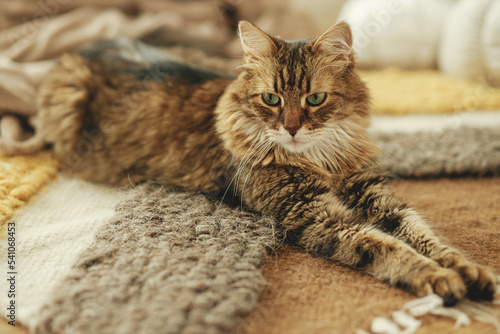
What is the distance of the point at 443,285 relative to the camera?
2.91 feet

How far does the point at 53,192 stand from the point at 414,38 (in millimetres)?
2555

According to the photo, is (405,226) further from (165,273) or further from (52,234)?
(52,234)

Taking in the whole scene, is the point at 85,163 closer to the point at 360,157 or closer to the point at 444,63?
the point at 360,157

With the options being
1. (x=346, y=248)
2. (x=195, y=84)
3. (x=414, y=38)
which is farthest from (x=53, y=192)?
(x=414, y=38)

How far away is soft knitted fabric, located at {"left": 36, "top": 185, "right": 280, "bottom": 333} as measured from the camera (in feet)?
2.67

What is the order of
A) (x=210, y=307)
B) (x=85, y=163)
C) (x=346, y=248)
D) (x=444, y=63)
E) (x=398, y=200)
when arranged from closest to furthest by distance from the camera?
(x=210, y=307), (x=346, y=248), (x=398, y=200), (x=85, y=163), (x=444, y=63)

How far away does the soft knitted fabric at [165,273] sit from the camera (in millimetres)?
813

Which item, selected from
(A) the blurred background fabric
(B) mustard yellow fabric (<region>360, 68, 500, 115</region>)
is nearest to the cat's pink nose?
(B) mustard yellow fabric (<region>360, 68, 500, 115</region>)

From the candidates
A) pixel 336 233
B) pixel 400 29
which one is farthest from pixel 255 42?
pixel 400 29

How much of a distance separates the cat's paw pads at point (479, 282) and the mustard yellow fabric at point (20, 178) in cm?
137

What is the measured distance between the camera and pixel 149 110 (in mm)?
1562

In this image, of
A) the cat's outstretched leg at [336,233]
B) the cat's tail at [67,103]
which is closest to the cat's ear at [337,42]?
the cat's outstretched leg at [336,233]

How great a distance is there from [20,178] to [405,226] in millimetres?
1469

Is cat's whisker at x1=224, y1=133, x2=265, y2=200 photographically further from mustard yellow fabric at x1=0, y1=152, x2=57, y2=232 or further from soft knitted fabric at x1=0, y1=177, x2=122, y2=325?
mustard yellow fabric at x1=0, y1=152, x2=57, y2=232
